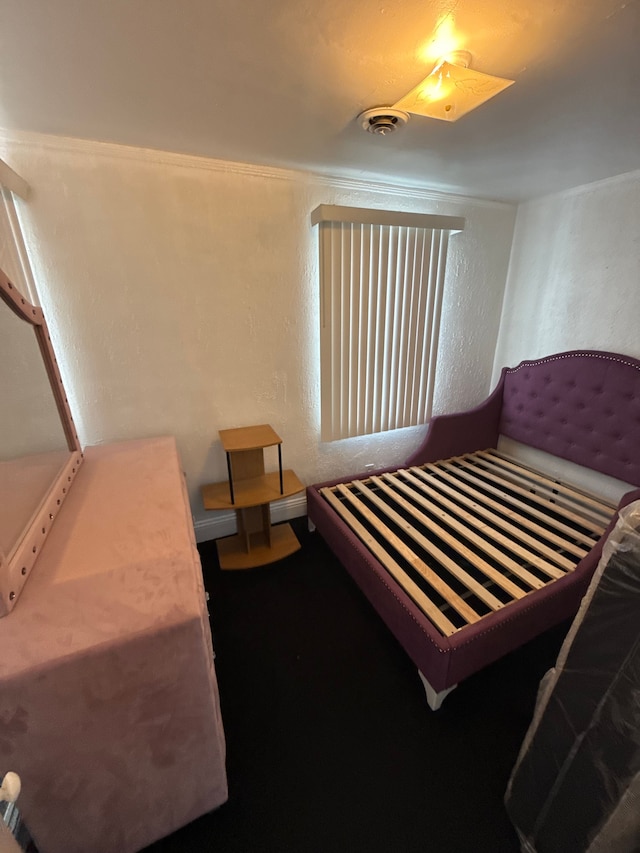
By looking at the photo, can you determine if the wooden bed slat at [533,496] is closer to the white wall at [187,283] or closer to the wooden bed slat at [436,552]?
the wooden bed slat at [436,552]

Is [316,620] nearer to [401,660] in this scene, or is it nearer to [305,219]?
[401,660]

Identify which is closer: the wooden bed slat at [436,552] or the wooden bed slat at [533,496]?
the wooden bed slat at [436,552]

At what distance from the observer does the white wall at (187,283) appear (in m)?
1.50

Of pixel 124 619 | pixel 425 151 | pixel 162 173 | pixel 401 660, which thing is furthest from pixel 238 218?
pixel 401 660

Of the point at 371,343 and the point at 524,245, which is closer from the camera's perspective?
the point at 371,343

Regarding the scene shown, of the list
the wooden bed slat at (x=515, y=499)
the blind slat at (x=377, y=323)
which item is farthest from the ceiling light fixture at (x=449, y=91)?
the wooden bed slat at (x=515, y=499)

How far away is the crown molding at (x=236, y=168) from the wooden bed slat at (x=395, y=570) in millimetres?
1775

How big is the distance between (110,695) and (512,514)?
6.23 feet

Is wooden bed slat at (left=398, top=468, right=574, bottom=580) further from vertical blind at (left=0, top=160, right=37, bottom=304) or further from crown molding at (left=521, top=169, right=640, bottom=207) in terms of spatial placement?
vertical blind at (left=0, top=160, right=37, bottom=304)

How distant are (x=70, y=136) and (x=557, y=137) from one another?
2.01 metres

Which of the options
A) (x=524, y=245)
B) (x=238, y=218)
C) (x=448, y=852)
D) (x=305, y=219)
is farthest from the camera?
(x=524, y=245)

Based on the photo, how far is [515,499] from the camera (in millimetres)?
2037

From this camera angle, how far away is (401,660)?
1458 millimetres

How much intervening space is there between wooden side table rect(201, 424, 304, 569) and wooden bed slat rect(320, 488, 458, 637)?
0.26 m
